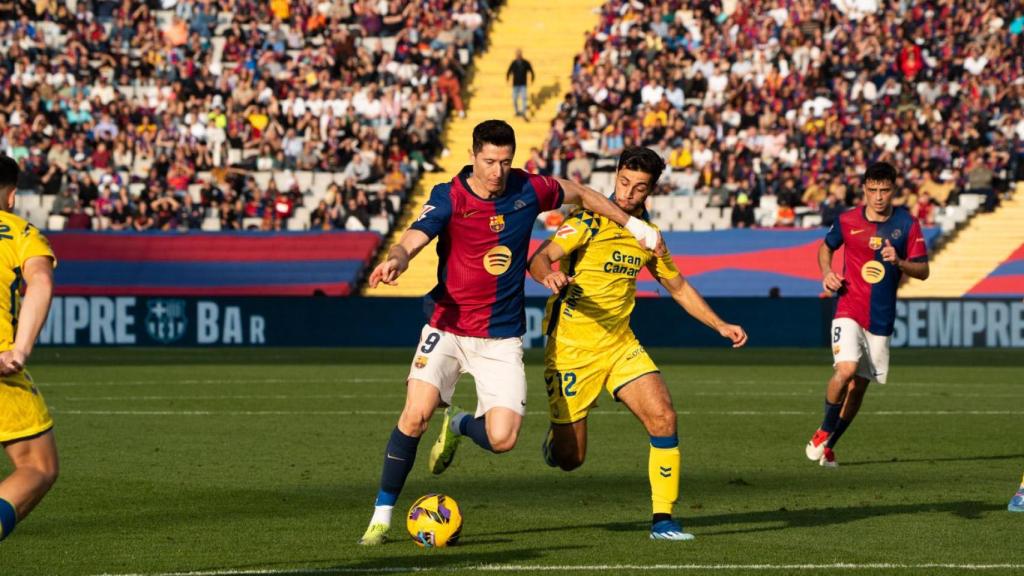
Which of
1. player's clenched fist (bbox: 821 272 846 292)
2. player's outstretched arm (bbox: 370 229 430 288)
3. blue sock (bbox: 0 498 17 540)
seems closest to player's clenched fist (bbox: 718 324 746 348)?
player's outstretched arm (bbox: 370 229 430 288)

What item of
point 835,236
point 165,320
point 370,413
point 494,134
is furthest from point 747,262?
point 494,134

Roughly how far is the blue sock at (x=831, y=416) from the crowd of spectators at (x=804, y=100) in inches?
859

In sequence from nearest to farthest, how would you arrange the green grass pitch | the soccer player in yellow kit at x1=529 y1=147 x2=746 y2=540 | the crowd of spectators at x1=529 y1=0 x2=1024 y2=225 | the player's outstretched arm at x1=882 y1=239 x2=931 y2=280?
the green grass pitch
the soccer player in yellow kit at x1=529 y1=147 x2=746 y2=540
the player's outstretched arm at x1=882 y1=239 x2=931 y2=280
the crowd of spectators at x1=529 y1=0 x2=1024 y2=225

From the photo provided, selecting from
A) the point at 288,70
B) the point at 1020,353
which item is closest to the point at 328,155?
the point at 288,70

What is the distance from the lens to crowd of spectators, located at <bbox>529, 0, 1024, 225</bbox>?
3819 centimetres

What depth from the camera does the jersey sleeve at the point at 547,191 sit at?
34.6 feet

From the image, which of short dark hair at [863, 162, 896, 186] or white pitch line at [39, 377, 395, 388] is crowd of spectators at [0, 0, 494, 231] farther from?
short dark hair at [863, 162, 896, 186]

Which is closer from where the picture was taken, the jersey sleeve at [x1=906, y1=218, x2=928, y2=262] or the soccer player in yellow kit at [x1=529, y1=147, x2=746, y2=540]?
the soccer player in yellow kit at [x1=529, y1=147, x2=746, y2=540]

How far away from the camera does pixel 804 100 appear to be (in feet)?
133

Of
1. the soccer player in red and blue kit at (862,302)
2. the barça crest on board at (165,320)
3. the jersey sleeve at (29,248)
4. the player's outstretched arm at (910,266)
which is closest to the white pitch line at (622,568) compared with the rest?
the jersey sleeve at (29,248)

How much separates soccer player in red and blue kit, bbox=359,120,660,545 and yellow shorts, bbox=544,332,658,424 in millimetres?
445

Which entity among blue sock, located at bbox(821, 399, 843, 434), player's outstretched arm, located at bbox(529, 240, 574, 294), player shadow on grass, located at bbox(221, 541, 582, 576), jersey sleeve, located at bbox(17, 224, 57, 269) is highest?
jersey sleeve, located at bbox(17, 224, 57, 269)

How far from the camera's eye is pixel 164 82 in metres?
43.9

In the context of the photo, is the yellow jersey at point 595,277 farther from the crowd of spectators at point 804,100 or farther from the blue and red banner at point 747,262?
the crowd of spectators at point 804,100
